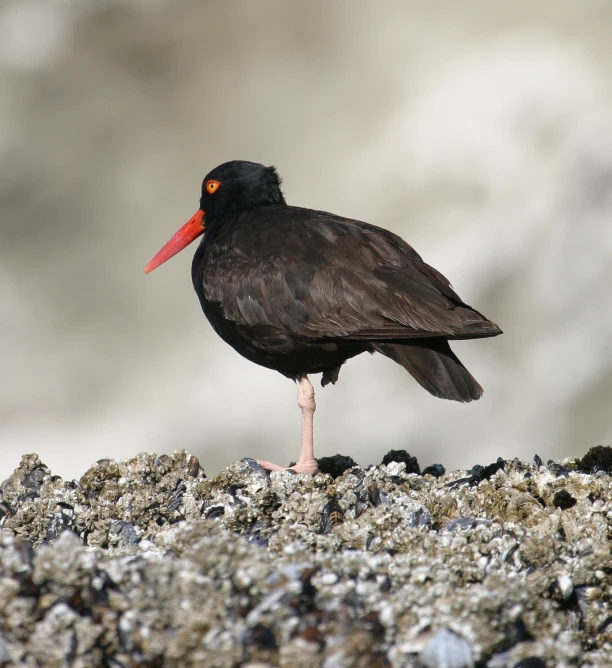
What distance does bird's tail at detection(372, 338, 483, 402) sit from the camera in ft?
15.3

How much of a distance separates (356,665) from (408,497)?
196 centimetres

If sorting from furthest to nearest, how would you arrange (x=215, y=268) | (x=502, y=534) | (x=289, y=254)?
(x=215, y=268)
(x=289, y=254)
(x=502, y=534)

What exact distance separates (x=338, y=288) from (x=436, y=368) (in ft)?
2.34

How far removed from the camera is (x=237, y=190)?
6.30 metres

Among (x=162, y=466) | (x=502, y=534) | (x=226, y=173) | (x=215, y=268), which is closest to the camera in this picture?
(x=502, y=534)

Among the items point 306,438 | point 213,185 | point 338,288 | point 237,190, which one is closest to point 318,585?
point 338,288

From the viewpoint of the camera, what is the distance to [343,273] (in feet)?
15.9

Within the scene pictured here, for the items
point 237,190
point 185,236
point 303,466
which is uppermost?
point 185,236

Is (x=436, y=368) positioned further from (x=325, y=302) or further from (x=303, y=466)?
(x=303, y=466)

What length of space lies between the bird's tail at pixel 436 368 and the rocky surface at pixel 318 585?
34.1 inches

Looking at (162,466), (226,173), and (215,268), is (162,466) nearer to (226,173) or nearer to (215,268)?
(215,268)

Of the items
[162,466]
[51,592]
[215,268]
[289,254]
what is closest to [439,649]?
[51,592]

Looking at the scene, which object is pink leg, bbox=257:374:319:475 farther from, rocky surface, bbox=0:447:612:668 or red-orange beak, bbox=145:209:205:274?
red-orange beak, bbox=145:209:205:274

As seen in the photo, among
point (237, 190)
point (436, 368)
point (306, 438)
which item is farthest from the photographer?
point (237, 190)
